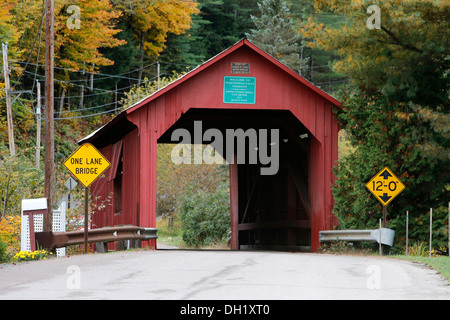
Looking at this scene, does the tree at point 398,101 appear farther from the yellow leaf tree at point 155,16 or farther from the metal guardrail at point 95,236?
the yellow leaf tree at point 155,16

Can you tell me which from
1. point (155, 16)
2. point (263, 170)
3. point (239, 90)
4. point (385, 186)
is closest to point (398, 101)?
point (385, 186)

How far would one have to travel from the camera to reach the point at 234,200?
32656 millimetres

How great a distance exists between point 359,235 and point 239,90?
5915 millimetres

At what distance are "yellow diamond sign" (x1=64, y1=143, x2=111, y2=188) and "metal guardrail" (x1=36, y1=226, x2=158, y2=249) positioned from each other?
1316 mm

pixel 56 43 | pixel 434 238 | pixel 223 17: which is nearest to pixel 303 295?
pixel 434 238

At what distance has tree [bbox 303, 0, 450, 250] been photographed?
20.0 m

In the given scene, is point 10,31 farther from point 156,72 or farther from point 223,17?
point 223,17

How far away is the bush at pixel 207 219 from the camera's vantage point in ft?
137

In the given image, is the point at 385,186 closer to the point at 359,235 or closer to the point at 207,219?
the point at 359,235

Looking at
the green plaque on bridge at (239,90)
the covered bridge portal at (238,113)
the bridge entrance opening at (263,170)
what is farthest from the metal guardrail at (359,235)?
the green plaque on bridge at (239,90)

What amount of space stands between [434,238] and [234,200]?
12.9 meters

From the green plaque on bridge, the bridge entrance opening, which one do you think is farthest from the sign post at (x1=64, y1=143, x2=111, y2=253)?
the bridge entrance opening

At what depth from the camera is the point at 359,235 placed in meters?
20.6

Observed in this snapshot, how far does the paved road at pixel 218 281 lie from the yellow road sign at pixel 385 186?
17.8ft
